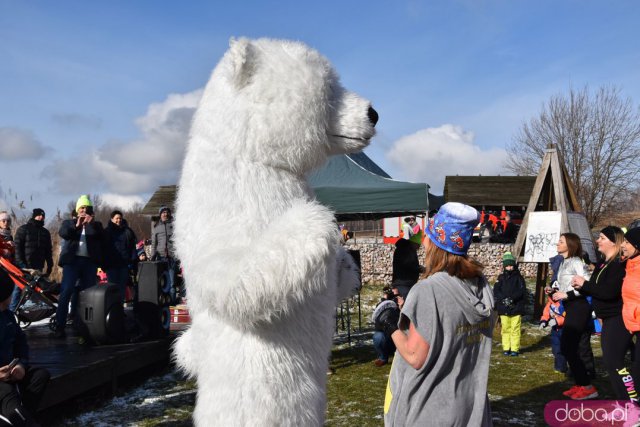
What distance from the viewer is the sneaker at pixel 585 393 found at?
5.50 m

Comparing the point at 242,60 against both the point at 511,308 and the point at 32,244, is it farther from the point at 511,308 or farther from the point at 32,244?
the point at 32,244

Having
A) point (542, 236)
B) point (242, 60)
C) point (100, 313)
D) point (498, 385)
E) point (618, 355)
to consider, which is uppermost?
point (242, 60)

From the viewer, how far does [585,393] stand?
5539 mm

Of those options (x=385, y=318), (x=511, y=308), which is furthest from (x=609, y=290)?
(x=511, y=308)

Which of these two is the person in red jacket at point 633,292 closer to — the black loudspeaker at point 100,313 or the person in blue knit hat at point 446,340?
the person in blue knit hat at point 446,340

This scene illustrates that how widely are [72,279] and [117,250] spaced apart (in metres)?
0.87

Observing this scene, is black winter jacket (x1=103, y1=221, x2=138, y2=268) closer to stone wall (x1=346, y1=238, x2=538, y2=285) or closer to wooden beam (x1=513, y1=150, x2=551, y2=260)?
wooden beam (x1=513, y1=150, x2=551, y2=260)

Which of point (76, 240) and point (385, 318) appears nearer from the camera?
point (385, 318)

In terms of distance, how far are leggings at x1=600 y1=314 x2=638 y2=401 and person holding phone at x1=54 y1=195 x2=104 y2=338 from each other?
19.0ft

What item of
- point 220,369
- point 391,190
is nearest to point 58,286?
point 391,190

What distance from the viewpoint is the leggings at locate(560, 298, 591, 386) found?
569cm

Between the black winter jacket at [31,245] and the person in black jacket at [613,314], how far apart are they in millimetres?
6816

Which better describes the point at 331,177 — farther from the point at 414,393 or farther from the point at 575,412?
the point at 414,393

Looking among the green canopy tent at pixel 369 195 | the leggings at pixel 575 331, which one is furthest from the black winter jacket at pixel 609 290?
the green canopy tent at pixel 369 195
